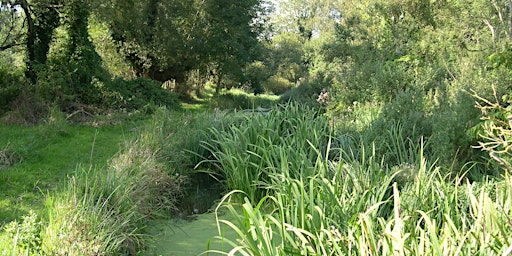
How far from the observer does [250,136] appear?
5.08m

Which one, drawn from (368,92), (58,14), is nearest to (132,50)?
(58,14)

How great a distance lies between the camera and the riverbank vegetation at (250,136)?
2596 mm

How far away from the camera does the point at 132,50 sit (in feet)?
46.4

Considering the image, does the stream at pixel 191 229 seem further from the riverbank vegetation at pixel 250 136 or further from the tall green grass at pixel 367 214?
the tall green grass at pixel 367 214

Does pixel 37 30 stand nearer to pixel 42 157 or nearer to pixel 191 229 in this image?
pixel 42 157

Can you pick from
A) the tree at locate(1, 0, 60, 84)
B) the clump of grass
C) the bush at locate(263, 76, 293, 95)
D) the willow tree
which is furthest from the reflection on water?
the bush at locate(263, 76, 293, 95)

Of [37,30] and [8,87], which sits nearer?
[8,87]

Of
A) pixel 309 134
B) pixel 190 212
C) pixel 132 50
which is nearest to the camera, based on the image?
pixel 190 212

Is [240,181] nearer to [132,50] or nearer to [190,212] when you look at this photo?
[190,212]

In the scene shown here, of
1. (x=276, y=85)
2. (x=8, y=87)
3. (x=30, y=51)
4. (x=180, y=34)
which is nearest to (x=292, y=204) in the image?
(x=8, y=87)

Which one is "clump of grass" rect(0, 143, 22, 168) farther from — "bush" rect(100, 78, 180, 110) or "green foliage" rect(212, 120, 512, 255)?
"bush" rect(100, 78, 180, 110)

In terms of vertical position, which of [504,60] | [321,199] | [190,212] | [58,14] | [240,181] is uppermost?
[58,14]

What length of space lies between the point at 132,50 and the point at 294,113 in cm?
983

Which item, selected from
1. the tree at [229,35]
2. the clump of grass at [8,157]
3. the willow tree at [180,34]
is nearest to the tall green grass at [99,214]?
the clump of grass at [8,157]
